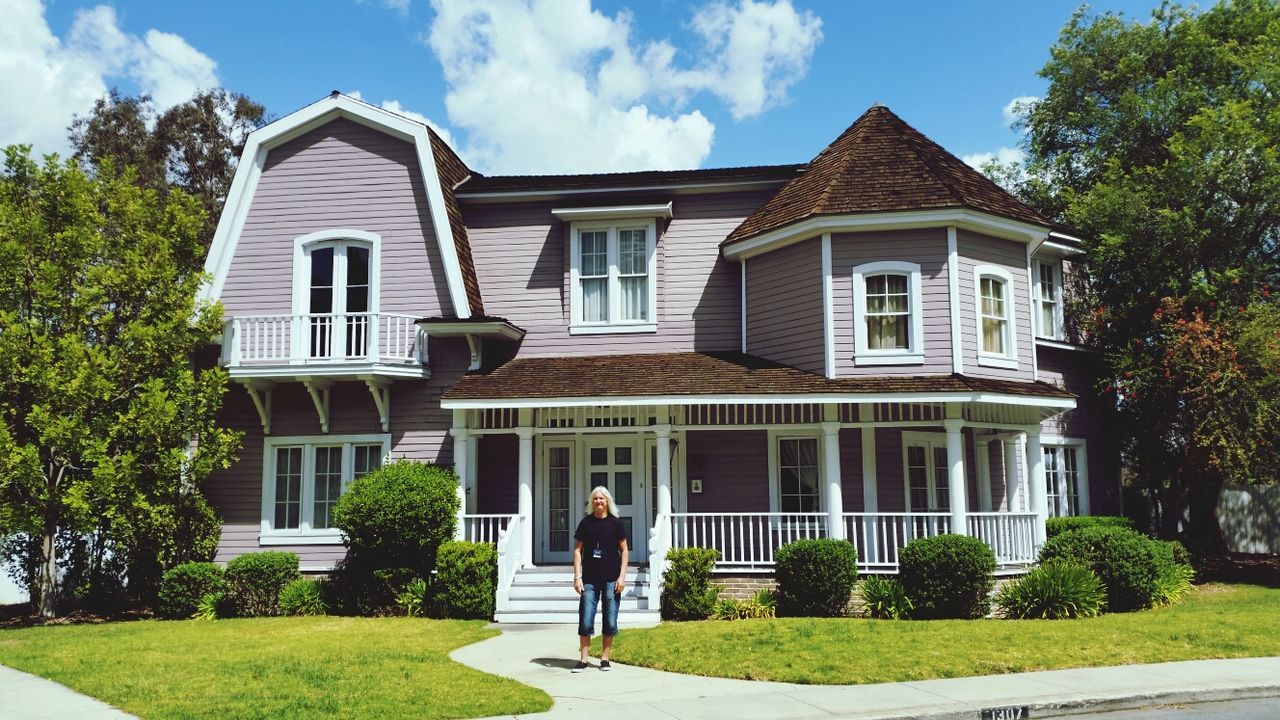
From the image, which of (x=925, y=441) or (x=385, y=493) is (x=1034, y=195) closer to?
(x=925, y=441)

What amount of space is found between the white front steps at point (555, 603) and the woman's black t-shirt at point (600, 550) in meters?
4.31

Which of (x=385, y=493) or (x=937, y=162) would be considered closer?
(x=385, y=493)

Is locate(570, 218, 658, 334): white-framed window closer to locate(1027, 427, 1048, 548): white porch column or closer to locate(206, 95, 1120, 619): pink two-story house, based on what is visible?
locate(206, 95, 1120, 619): pink two-story house

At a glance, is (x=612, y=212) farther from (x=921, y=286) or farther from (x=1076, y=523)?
(x=1076, y=523)

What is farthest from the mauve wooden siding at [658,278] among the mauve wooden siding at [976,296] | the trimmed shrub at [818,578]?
the trimmed shrub at [818,578]

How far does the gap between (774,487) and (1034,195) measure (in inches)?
550

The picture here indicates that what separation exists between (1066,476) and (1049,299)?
3.87 m

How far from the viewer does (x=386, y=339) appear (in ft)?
57.7

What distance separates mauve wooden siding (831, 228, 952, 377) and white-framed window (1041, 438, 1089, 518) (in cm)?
537

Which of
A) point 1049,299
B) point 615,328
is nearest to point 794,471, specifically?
point 615,328

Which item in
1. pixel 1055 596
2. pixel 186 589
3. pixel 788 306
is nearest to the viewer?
pixel 1055 596

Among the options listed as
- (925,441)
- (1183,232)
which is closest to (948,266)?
(925,441)

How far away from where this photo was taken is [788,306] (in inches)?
682

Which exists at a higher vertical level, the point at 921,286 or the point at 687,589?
the point at 921,286
